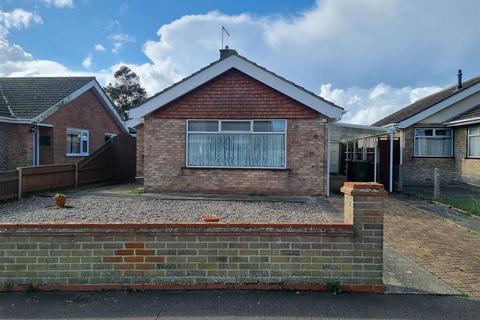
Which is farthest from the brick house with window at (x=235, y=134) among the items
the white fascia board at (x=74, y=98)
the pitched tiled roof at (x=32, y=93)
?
the pitched tiled roof at (x=32, y=93)

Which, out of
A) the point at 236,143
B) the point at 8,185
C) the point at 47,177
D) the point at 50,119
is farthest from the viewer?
the point at 50,119

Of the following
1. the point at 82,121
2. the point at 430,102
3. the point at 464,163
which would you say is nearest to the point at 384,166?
the point at 464,163

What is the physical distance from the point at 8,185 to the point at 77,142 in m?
9.72

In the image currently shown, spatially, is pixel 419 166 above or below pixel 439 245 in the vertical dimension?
above

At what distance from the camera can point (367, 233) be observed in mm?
4070

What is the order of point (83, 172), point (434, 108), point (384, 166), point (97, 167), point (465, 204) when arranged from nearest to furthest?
point (465, 204)
point (83, 172)
point (384, 166)
point (97, 167)
point (434, 108)

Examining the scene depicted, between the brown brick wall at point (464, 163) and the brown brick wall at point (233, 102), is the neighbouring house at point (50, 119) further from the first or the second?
the brown brick wall at point (464, 163)

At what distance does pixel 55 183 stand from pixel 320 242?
1119 cm

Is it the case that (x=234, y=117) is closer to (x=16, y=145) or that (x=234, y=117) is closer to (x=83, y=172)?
(x=83, y=172)

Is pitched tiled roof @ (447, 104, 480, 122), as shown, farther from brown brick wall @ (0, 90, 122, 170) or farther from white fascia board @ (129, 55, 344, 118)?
brown brick wall @ (0, 90, 122, 170)

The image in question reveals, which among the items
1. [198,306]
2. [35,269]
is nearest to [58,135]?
[35,269]

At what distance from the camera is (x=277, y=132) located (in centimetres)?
1132

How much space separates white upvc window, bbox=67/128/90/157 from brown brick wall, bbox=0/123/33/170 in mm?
2768

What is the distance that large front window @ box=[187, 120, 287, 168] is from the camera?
11.4 metres
